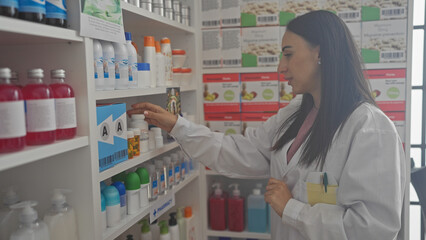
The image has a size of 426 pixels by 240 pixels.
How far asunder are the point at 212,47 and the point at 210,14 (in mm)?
242

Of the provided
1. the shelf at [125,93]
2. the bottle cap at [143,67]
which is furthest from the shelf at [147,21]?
the shelf at [125,93]

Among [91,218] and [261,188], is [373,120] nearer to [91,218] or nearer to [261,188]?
[91,218]

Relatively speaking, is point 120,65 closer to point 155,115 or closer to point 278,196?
point 155,115

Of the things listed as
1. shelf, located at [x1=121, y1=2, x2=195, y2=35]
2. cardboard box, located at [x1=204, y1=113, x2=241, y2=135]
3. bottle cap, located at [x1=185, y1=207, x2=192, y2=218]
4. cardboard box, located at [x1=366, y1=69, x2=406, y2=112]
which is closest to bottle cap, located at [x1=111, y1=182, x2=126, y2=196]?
shelf, located at [x1=121, y1=2, x2=195, y2=35]

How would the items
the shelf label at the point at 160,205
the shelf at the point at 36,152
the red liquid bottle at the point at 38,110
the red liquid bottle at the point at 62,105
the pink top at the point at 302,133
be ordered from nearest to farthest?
the shelf at the point at 36,152, the red liquid bottle at the point at 38,110, the red liquid bottle at the point at 62,105, the pink top at the point at 302,133, the shelf label at the point at 160,205

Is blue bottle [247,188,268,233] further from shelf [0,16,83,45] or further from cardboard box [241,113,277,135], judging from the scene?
shelf [0,16,83,45]

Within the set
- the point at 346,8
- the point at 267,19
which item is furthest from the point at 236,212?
the point at 346,8

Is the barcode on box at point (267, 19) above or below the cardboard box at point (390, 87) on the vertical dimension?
above

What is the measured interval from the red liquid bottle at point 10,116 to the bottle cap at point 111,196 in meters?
0.63

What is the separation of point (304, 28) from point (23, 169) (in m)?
1.40

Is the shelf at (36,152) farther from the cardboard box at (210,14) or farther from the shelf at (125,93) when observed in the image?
the cardboard box at (210,14)

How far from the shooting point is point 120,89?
1.76 metres

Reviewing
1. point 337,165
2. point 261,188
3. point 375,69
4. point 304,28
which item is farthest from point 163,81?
point 375,69

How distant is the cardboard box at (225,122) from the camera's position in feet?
9.41
